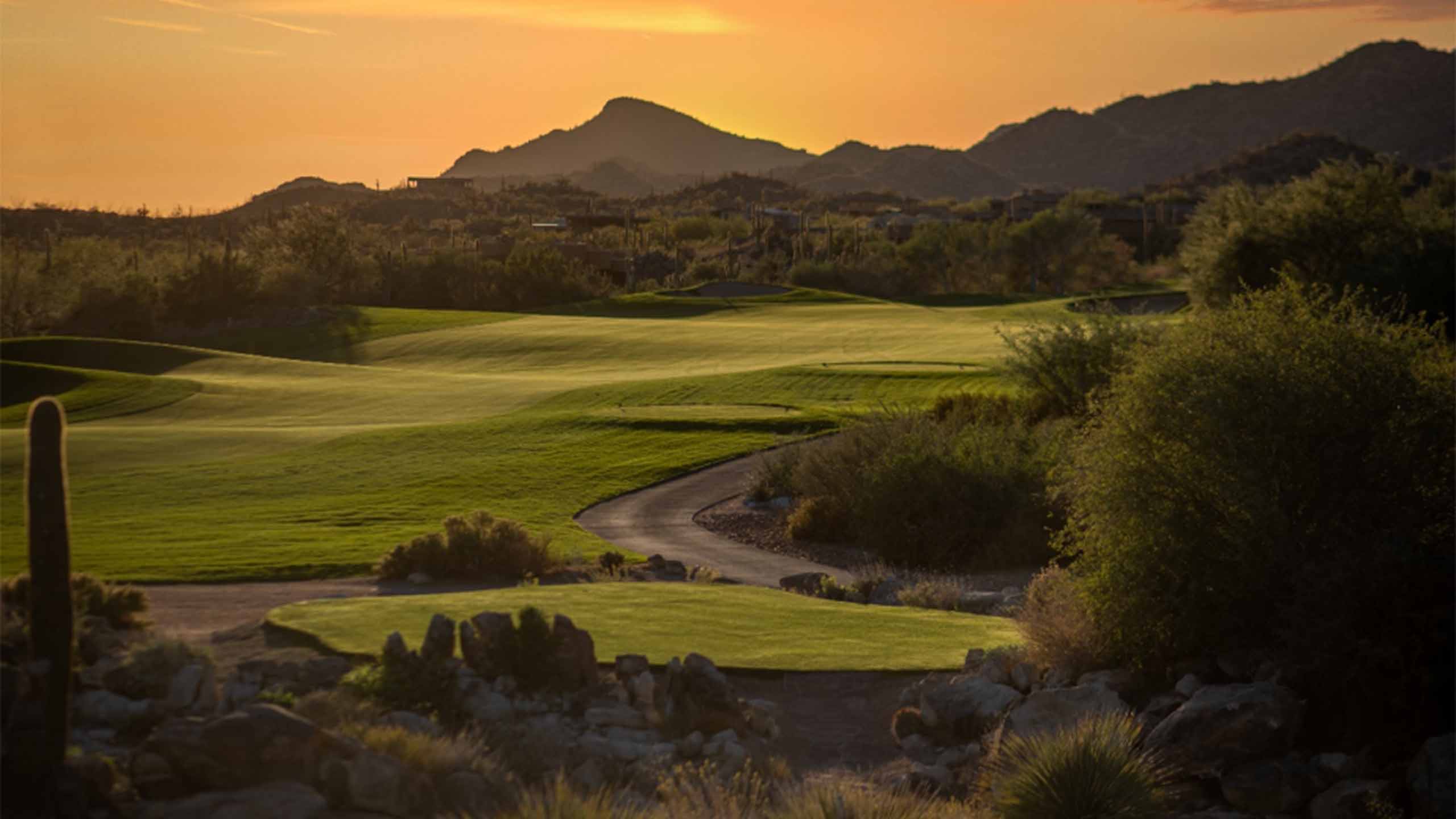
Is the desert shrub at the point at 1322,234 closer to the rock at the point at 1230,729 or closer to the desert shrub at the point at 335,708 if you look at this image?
the rock at the point at 1230,729

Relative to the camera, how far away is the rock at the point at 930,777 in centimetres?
1833

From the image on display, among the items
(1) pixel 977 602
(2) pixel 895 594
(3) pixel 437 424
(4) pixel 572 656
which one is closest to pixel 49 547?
(4) pixel 572 656

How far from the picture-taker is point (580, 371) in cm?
6844

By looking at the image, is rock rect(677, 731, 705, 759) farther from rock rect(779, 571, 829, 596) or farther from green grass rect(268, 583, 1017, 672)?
rock rect(779, 571, 829, 596)

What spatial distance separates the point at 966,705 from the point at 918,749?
107cm

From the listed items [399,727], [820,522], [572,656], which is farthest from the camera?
[820,522]

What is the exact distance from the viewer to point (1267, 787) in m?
18.5

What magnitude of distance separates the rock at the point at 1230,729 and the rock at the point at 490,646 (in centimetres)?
790

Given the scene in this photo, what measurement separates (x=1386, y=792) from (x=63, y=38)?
876 inches

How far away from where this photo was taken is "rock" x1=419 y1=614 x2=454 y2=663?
17.9 metres

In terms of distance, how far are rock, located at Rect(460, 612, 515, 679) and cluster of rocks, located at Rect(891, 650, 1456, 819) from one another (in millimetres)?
5109

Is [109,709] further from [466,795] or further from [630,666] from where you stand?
[630,666]

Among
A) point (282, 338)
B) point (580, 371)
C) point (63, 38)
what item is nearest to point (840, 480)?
point (63, 38)

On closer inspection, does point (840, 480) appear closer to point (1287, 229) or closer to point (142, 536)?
point (142, 536)
